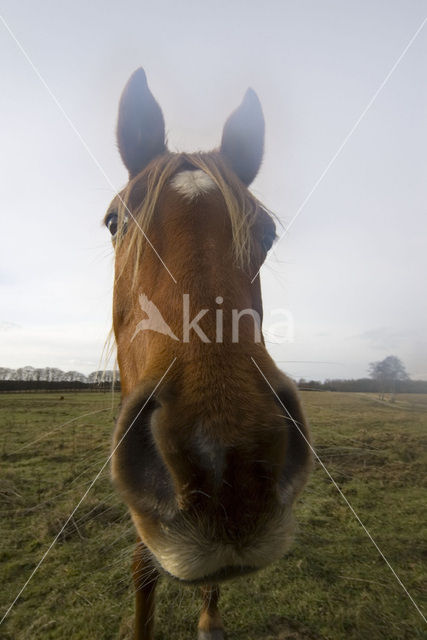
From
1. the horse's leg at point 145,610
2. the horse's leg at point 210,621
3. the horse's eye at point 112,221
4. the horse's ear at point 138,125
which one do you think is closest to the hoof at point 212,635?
the horse's leg at point 210,621

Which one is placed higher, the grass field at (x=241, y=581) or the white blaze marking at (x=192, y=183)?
the white blaze marking at (x=192, y=183)

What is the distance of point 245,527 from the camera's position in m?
1.21

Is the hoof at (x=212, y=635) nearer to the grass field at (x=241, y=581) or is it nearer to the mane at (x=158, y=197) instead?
the grass field at (x=241, y=581)

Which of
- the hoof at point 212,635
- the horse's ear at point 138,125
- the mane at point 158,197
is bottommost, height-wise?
the hoof at point 212,635

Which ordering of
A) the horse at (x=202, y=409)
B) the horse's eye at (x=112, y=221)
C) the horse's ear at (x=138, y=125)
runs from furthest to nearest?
1. the horse's ear at (x=138, y=125)
2. the horse's eye at (x=112, y=221)
3. the horse at (x=202, y=409)

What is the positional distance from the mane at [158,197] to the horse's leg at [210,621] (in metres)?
3.17

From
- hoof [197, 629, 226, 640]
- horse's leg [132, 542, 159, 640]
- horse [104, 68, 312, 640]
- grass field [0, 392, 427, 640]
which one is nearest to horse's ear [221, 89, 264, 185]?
horse [104, 68, 312, 640]

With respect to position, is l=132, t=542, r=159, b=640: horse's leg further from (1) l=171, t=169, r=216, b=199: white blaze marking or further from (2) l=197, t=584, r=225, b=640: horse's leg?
(1) l=171, t=169, r=216, b=199: white blaze marking

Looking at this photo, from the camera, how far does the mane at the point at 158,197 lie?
2223 millimetres

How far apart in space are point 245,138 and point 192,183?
146 cm

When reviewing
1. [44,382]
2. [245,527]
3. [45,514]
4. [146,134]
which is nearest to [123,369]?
[245,527]

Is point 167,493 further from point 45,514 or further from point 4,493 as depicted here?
point 4,493

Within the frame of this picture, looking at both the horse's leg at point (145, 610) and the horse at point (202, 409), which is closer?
the horse at point (202, 409)

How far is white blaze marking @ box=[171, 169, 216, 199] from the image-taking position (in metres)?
2.28
